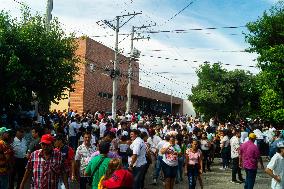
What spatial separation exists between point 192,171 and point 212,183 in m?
3.49

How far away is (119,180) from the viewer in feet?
18.1

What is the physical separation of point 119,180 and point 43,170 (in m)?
1.62

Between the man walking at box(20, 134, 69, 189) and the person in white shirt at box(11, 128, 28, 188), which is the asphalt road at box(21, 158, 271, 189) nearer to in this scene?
the person in white shirt at box(11, 128, 28, 188)

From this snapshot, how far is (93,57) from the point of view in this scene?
41.2 meters

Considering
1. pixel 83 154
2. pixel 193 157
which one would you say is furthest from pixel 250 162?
pixel 83 154

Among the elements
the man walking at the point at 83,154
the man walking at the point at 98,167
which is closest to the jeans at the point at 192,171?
the man walking at the point at 83,154

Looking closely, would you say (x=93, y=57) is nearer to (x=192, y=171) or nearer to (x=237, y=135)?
(x=237, y=135)

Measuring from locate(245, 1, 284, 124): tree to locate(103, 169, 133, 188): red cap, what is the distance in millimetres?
17968

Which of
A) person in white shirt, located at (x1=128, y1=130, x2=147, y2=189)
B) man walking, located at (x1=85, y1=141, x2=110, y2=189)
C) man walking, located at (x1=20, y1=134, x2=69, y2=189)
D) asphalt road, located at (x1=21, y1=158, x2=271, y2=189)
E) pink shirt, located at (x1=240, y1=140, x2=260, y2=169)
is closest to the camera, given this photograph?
man walking, located at (x1=20, y1=134, x2=69, y2=189)

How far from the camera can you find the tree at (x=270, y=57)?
2238 cm

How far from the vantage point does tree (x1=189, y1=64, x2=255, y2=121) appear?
3525 cm

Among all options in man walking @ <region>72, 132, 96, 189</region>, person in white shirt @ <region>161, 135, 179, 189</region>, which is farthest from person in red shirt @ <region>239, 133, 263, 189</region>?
man walking @ <region>72, 132, 96, 189</region>

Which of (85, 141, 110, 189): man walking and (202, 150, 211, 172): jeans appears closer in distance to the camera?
(85, 141, 110, 189): man walking

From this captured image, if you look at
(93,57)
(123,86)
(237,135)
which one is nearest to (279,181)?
(237,135)
